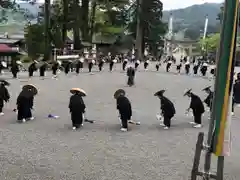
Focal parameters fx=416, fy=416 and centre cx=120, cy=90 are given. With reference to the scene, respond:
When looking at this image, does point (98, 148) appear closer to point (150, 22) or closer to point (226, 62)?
point (226, 62)

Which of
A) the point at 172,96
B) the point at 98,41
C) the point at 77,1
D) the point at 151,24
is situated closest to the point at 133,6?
the point at 151,24

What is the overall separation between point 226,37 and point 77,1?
4397 cm

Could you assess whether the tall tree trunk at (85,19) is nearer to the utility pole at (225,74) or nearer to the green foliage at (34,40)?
the green foliage at (34,40)

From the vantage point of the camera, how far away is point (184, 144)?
37.7 feet

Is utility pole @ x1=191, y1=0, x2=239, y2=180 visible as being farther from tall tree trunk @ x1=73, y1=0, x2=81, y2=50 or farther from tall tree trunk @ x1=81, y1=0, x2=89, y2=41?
tall tree trunk @ x1=81, y1=0, x2=89, y2=41

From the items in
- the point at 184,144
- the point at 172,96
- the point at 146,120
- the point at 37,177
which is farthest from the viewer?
the point at 172,96

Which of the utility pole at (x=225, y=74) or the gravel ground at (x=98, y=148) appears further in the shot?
the gravel ground at (x=98, y=148)

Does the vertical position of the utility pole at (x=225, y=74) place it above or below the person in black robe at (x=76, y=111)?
above

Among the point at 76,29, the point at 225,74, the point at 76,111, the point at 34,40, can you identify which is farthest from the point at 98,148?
the point at 76,29

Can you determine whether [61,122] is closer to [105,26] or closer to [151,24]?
[105,26]

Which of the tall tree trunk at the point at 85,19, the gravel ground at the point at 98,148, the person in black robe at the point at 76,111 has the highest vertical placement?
the tall tree trunk at the point at 85,19

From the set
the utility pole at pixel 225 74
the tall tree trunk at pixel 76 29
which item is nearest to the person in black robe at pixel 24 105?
the utility pole at pixel 225 74

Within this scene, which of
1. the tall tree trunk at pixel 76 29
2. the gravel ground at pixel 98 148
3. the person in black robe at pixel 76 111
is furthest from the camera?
the tall tree trunk at pixel 76 29

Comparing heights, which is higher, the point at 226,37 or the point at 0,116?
the point at 226,37
